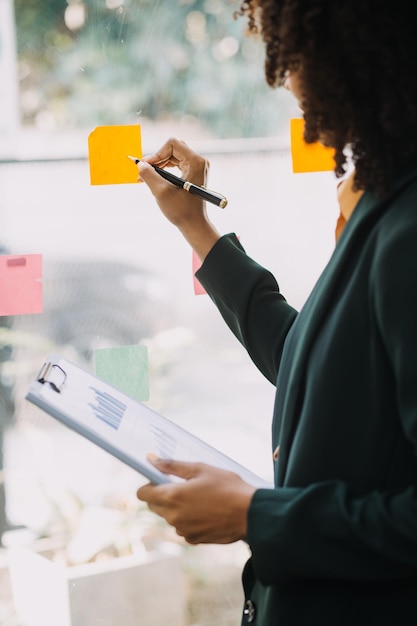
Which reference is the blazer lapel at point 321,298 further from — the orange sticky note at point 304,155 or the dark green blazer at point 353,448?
the orange sticky note at point 304,155

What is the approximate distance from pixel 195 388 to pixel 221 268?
0.26 m

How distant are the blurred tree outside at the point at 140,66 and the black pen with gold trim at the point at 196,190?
131mm

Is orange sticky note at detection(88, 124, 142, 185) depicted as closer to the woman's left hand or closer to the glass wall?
the glass wall

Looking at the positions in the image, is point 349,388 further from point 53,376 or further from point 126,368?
point 126,368

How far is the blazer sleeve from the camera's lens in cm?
88

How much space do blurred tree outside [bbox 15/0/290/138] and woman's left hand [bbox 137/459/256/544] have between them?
0.55 meters

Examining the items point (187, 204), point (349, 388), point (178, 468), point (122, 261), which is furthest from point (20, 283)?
point (349, 388)

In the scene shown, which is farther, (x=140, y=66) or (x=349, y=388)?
(x=140, y=66)

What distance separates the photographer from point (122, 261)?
1054mm

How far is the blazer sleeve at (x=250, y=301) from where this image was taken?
2.89 feet

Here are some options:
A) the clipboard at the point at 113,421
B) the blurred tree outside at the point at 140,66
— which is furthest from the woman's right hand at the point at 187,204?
the clipboard at the point at 113,421

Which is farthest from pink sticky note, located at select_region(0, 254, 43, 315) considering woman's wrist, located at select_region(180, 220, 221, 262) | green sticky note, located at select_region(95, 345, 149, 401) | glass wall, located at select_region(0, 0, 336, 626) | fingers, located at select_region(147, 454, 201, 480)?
fingers, located at select_region(147, 454, 201, 480)

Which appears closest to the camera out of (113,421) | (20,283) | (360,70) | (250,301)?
(360,70)

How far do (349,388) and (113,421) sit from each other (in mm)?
252
